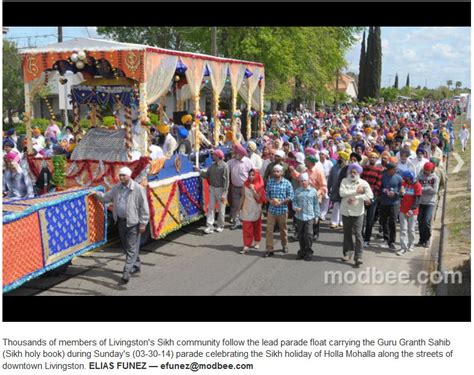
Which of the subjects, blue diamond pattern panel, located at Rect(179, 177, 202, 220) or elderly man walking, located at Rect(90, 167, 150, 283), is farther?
blue diamond pattern panel, located at Rect(179, 177, 202, 220)

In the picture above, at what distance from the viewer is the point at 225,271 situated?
28.7ft

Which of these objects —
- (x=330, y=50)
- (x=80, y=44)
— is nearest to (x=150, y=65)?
(x=80, y=44)

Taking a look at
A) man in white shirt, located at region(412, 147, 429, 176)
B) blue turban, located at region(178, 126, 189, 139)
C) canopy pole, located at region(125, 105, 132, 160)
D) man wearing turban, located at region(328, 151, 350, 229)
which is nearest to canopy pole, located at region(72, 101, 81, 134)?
blue turban, located at region(178, 126, 189, 139)

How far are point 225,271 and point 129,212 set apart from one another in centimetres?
189

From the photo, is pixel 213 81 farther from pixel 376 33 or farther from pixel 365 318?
Result: pixel 376 33

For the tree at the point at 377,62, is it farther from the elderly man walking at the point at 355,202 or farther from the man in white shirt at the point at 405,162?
the elderly man walking at the point at 355,202

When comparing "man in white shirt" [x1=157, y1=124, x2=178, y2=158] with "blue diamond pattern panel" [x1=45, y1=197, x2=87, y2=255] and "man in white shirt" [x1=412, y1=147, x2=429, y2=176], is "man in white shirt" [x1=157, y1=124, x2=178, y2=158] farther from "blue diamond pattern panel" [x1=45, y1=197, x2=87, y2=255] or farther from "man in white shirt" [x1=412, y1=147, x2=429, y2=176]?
"man in white shirt" [x1=412, y1=147, x2=429, y2=176]

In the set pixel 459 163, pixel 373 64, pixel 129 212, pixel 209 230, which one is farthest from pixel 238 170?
pixel 373 64

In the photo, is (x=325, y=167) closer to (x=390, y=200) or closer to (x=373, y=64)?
(x=390, y=200)

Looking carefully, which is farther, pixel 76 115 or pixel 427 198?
pixel 76 115

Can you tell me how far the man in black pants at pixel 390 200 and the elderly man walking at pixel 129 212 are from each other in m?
4.42

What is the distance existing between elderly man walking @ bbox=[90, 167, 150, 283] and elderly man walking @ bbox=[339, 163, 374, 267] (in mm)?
3285

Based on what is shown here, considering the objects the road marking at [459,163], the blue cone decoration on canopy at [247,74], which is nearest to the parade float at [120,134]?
the blue cone decoration on canopy at [247,74]

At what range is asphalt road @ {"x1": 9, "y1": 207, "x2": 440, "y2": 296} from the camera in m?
7.92
